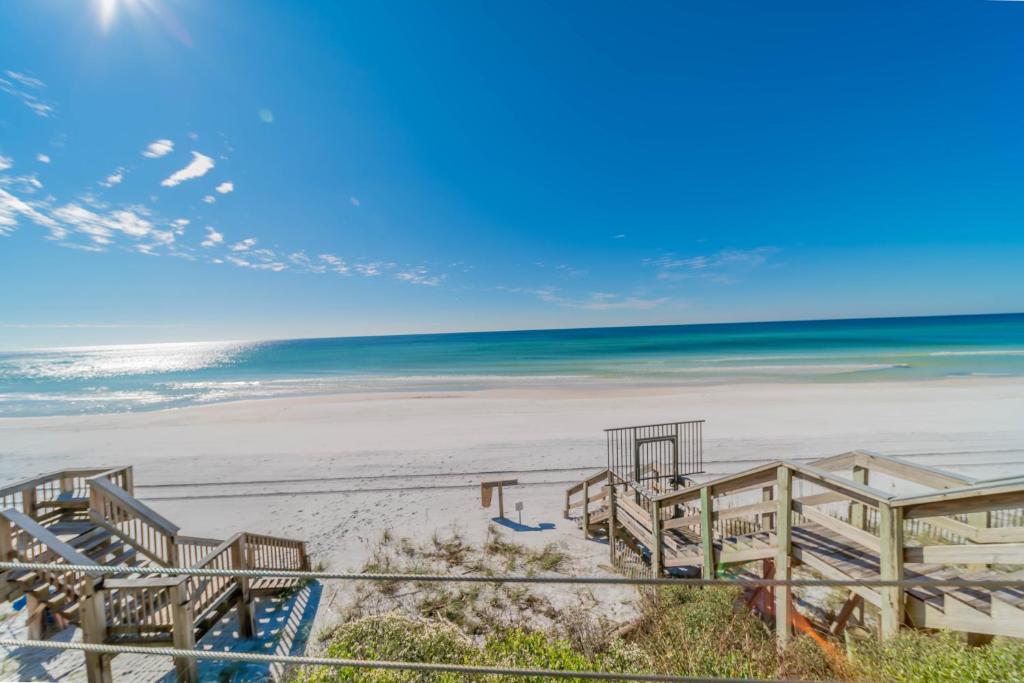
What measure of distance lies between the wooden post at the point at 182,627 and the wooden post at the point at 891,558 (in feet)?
27.7

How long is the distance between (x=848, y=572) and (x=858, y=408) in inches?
862

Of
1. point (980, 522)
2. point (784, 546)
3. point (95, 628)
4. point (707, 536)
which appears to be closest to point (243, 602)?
point (95, 628)

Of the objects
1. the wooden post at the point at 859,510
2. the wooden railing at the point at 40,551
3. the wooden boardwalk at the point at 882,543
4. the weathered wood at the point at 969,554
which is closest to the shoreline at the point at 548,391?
the wooden boardwalk at the point at 882,543

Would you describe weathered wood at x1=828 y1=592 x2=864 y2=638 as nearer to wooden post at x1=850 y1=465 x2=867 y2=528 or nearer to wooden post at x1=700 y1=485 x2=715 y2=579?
wooden post at x1=850 y1=465 x2=867 y2=528

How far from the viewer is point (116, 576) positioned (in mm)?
6500

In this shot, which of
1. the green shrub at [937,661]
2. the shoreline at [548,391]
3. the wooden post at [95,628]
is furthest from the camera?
the shoreline at [548,391]

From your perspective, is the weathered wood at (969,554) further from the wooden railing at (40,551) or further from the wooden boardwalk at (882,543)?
the wooden railing at (40,551)

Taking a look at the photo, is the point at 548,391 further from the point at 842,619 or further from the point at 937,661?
the point at 937,661

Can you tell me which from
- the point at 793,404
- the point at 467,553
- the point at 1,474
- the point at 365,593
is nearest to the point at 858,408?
the point at 793,404

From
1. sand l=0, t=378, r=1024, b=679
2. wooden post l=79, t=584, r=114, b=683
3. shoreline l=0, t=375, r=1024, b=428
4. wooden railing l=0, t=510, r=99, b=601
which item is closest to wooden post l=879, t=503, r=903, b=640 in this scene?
sand l=0, t=378, r=1024, b=679

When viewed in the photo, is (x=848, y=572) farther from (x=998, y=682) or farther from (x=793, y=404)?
(x=793, y=404)

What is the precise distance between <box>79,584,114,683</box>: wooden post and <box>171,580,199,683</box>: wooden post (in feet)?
2.41

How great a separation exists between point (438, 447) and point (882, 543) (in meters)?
14.3

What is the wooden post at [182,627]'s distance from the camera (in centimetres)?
542
